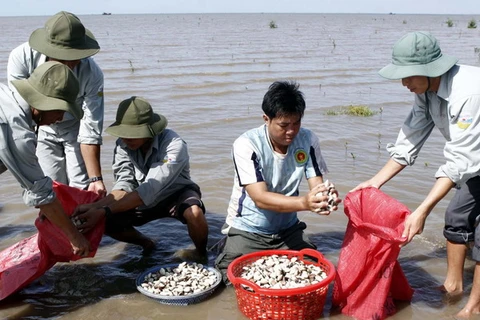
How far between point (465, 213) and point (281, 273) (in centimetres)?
135

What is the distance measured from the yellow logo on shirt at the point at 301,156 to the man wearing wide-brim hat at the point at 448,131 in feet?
1.65

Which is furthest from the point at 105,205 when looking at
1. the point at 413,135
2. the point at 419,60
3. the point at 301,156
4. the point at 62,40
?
the point at 419,60

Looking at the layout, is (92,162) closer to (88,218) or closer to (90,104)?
(90,104)

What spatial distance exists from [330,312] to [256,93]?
26.4 ft

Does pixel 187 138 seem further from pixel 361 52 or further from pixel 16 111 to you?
pixel 361 52

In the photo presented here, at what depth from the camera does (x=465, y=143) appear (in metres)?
3.28

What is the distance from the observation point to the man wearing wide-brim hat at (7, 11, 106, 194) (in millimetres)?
4164

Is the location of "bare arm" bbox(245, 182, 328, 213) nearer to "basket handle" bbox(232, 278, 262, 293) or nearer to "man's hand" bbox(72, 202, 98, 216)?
"basket handle" bbox(232, 278, 262, 293)

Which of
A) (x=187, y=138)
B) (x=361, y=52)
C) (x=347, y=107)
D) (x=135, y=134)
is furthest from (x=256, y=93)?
(x=361, y=52)

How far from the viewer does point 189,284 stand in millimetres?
3904

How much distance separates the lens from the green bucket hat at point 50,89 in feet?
10.3

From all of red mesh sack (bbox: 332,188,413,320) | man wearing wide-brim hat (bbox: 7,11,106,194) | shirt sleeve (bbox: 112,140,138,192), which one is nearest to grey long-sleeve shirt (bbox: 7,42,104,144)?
man wearing wide-brim hat (bbox: 7,11,106,194)

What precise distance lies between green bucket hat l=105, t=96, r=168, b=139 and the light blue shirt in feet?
2.31

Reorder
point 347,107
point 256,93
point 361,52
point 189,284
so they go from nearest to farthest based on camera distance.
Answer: point 189,284 → point 347,107 → point 256,93 → point 361,52
